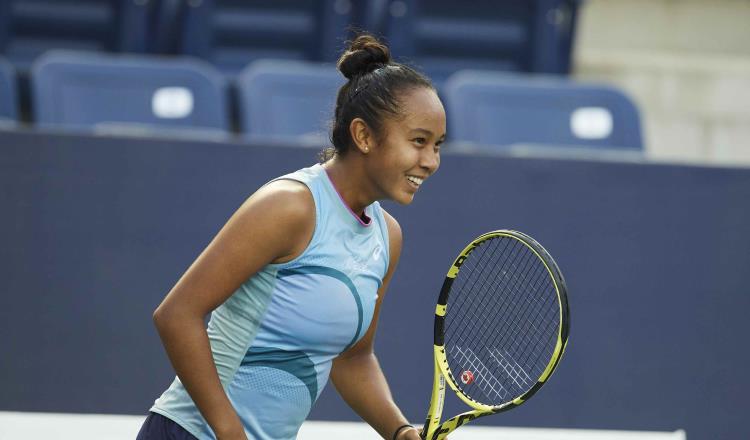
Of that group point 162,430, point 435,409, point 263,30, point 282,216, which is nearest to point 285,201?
point 282,216

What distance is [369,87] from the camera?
2135 millimetres

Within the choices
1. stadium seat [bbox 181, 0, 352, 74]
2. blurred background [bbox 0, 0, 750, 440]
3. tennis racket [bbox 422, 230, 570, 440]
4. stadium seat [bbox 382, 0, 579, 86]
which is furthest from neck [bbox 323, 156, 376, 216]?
stadium seat [bbox 382, 0, 579, 86]

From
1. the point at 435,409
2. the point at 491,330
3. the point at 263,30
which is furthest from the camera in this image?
the point at 263,30

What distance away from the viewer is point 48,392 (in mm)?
3658

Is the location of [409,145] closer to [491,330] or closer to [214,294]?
[214,294]

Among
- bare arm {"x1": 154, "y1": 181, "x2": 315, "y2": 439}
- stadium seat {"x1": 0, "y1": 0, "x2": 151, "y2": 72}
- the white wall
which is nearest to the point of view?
bare arm {"x1": 154, "y1": 181, "x2": 315, "y2": 439}

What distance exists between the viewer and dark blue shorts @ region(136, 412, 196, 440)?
211cm

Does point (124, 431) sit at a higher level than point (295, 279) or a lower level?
lower

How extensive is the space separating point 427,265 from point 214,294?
1.85 meters

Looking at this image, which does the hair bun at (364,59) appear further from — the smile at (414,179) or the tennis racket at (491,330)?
the tennis racket at (491,330)

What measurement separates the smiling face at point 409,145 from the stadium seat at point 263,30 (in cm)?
331

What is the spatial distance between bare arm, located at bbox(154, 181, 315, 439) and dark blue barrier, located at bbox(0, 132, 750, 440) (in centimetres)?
169

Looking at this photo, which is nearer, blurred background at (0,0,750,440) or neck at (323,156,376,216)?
neck at (323,156,376,216)

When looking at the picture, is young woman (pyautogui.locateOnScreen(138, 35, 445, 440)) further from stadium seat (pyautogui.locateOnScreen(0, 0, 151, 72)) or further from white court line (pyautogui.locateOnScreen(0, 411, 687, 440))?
stadium seat (pyautogui.locateOnScreen(0, 0, 151, 72))
